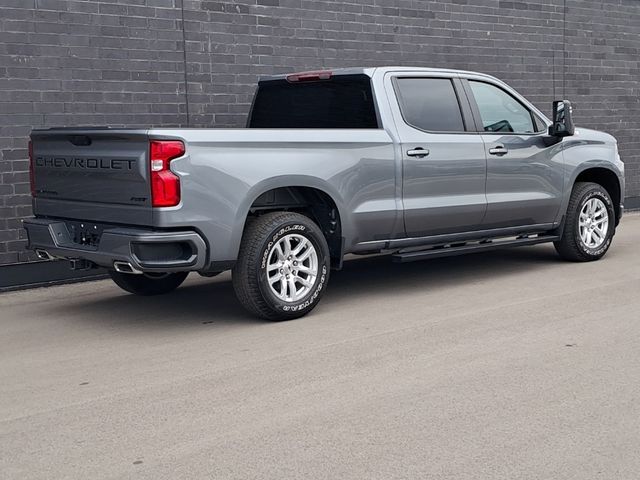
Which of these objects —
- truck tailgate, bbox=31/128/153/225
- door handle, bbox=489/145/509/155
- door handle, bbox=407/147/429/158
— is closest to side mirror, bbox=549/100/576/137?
door handle, bbox=489/145/509/155

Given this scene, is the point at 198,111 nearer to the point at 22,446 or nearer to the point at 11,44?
the point at 11,44

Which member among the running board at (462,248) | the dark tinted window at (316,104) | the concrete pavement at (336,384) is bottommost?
the concrete pavement at (336,384)

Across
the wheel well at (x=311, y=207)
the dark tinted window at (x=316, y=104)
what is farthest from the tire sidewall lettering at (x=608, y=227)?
the wheel well at (x=311, y=207)

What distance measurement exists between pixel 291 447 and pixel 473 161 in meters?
4.71

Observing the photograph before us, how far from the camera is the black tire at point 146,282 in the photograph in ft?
28.1

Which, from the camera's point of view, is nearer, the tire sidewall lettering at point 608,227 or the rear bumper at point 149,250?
the rear bumper at point 149,250

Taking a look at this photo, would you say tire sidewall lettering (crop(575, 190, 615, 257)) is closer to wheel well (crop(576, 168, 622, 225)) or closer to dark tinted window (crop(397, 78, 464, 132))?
wheel well (crop(576, 168, 622, 225))

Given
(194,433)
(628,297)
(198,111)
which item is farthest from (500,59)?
(194,433)

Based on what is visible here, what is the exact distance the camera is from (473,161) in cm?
874

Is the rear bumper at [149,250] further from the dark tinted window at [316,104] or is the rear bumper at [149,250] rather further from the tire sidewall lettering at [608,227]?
the tire sidewall lettering at [608,227]

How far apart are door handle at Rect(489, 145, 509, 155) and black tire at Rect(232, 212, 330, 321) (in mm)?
2172

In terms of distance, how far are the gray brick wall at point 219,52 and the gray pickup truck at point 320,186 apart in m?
1.44

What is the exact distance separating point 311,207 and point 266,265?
3.07 feet

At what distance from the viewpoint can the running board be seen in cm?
834
